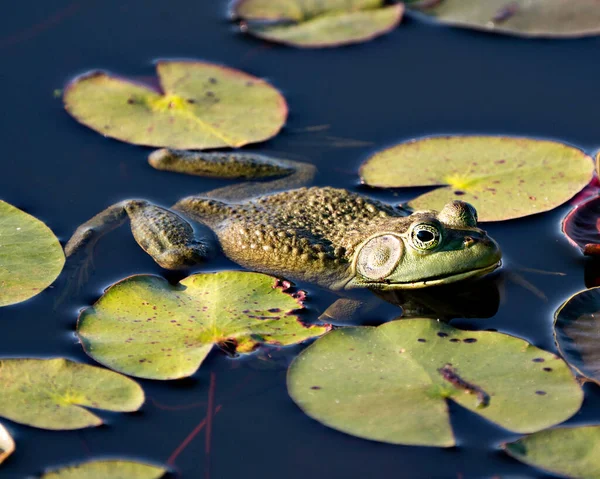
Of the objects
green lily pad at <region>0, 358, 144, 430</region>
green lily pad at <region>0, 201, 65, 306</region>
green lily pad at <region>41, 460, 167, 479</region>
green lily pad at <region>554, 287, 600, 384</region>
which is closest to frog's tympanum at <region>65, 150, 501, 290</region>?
green lily pad at <region>0, 201, 65, 306</region>

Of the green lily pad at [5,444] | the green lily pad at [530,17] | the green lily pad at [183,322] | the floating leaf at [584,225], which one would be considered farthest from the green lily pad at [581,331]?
the green lily pad at [530,17]

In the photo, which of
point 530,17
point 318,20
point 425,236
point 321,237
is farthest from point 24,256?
point 530,17

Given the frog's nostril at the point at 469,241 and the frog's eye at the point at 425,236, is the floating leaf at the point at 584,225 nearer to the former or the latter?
the frog's nostril at the point at 469,241

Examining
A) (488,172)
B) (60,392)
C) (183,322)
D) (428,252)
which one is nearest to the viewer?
(60,392)

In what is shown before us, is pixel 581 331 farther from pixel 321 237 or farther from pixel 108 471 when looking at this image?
pixel 108 471

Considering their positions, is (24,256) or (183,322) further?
(24,256)

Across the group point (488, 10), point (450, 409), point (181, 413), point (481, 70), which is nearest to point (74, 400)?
point (181, 413)

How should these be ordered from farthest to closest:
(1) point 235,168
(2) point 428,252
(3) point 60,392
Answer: (1) point 235,168 → (2) point 428,252 → (3) point 60,392
